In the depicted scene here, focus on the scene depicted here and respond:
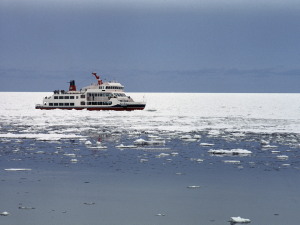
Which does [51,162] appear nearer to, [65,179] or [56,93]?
[65,179]

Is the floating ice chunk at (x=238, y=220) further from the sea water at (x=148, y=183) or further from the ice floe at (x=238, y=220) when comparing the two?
the sea water at (x=148, y=183)

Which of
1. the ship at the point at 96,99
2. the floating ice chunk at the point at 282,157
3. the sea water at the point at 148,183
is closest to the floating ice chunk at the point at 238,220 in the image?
the sea water at the point at 148,183

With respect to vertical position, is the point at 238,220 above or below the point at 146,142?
below

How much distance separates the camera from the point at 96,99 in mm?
91938

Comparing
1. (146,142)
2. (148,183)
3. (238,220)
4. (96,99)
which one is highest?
A: (96,99)

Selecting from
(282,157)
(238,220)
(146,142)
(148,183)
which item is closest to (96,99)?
(146,142)

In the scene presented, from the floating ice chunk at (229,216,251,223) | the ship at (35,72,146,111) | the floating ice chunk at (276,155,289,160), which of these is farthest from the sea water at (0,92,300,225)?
the ship at (35,72,146,111)

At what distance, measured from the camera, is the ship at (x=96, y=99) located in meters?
88.6

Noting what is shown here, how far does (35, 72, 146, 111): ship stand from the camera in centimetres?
8856

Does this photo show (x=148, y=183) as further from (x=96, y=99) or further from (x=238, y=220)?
(x=96, y=99)

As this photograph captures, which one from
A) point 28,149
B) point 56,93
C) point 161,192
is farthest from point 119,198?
point 56,93

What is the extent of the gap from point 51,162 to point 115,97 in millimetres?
68160

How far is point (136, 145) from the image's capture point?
28.0 m

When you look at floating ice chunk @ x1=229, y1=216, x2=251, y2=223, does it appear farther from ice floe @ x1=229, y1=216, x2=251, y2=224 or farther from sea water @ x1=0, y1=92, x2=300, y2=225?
sea water @ x1=0, y1=92, x2=300, y2=225
